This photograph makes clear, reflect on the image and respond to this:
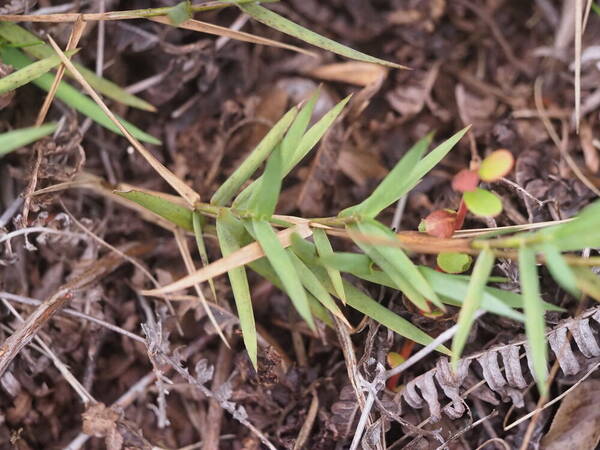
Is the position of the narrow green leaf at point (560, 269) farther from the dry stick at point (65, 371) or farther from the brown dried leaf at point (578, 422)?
the dry stick at point (65, 371)

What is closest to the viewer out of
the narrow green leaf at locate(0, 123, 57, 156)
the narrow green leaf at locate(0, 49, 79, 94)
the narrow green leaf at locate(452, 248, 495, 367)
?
the narrow green leaf at locate(0, 123, 57, 156)

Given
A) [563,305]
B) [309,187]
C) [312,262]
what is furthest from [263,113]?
[563,305]

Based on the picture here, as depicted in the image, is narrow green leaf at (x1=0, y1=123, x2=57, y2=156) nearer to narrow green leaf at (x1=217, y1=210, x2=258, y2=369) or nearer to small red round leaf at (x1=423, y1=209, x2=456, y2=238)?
narrow green leaf at (x1=217, y1=210, x2=258, y2=369)

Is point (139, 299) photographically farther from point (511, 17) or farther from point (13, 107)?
point (511, 17)

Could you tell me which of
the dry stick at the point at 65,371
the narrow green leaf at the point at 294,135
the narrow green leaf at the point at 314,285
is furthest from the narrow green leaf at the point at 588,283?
the dry stick at the point at 65,371

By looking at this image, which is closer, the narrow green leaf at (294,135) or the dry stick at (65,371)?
the narrow green leaf at (294,135)

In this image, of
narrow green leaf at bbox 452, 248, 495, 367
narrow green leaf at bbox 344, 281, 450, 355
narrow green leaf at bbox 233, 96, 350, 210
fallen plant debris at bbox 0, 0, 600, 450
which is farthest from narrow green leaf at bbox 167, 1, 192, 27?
narrow green leaf at bbox 452, 248, 495, 367
